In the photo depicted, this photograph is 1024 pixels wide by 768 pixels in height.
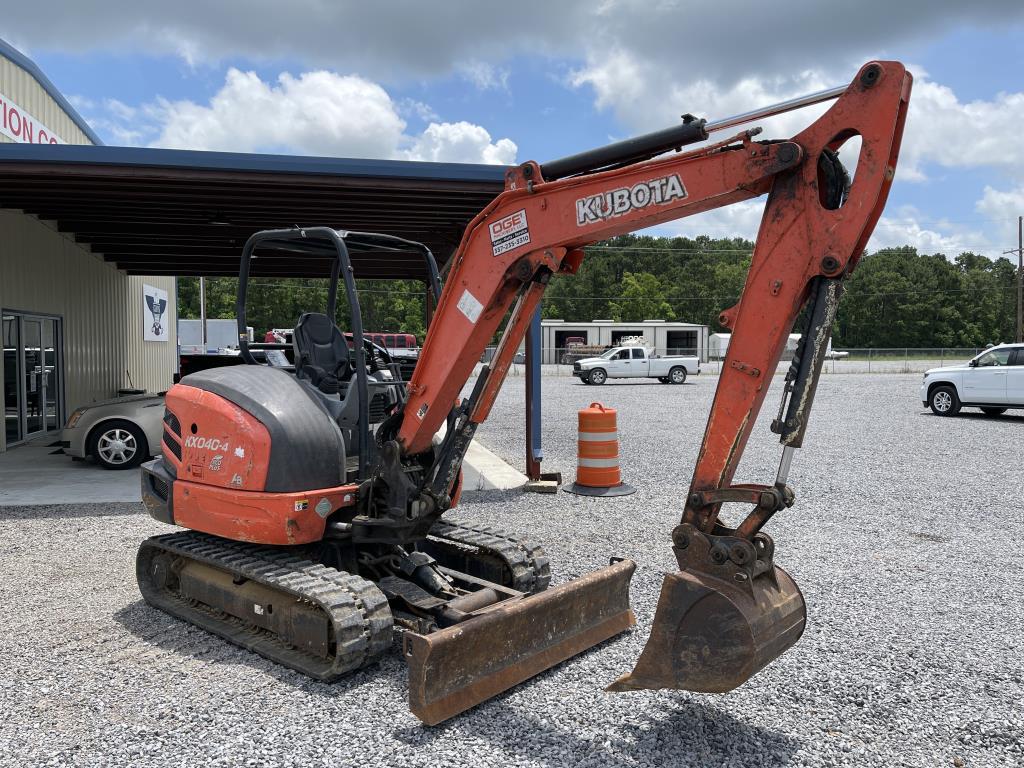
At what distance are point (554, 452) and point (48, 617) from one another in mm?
8748

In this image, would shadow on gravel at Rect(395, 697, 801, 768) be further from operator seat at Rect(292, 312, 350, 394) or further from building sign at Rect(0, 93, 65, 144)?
building sign at Rect(0, 93, 65, 144)

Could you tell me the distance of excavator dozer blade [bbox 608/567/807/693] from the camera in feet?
11.3

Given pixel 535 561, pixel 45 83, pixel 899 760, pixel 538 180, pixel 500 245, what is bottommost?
pixel 899 760

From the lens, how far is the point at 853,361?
156ft

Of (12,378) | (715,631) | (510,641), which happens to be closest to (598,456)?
(510,641)

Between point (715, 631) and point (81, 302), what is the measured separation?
52.6 feet

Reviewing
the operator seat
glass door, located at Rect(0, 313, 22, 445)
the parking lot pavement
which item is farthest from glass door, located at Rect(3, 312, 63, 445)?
the operator seat

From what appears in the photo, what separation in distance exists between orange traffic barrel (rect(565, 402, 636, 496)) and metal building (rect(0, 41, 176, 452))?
8.25m

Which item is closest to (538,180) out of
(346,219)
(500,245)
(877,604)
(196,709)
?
(500,245)

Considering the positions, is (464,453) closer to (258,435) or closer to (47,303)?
(258,435)

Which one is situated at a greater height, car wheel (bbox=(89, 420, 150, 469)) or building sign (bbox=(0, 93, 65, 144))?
building sign (bbox=(0, 93, 65, 144))

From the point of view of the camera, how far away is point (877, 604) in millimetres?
5711

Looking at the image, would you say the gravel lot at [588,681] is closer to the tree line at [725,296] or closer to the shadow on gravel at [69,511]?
the shadow on gravel at [69,511]

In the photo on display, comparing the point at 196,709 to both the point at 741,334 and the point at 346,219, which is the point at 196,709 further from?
the point at 346,219
